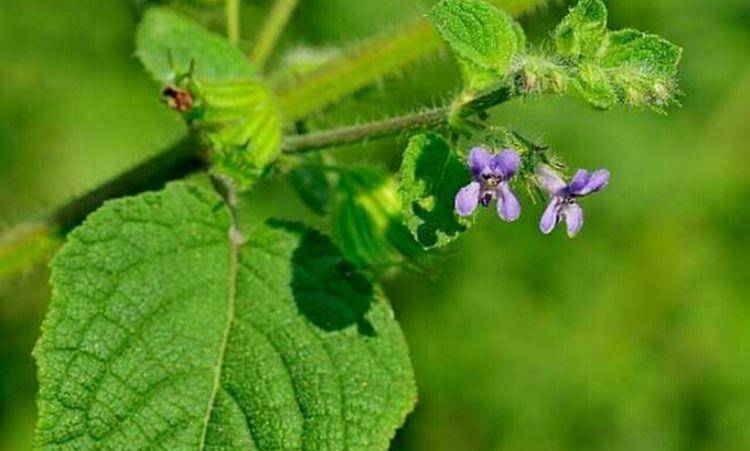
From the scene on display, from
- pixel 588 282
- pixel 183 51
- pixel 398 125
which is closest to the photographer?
pixel 398 125

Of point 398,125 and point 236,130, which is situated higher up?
point 236,130

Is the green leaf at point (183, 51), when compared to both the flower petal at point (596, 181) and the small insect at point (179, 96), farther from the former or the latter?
the flower petal at point (596, 181)

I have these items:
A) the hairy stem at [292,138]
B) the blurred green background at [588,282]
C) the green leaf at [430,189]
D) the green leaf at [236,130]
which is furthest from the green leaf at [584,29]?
the blurred green background at [588,282]

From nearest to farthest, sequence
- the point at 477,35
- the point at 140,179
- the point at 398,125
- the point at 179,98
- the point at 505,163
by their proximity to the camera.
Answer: the point at 505,163 < the point at 477,35 < the point at 398,125 < the point at 179,98 < the point at 140,179

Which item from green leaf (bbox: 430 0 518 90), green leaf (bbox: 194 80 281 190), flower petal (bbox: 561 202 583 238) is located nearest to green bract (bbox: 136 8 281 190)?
green leaf (bbox: 194 80 281 190)

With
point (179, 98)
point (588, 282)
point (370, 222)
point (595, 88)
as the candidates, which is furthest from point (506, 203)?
point (588, 282)

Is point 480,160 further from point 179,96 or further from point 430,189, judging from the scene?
point 179,96
